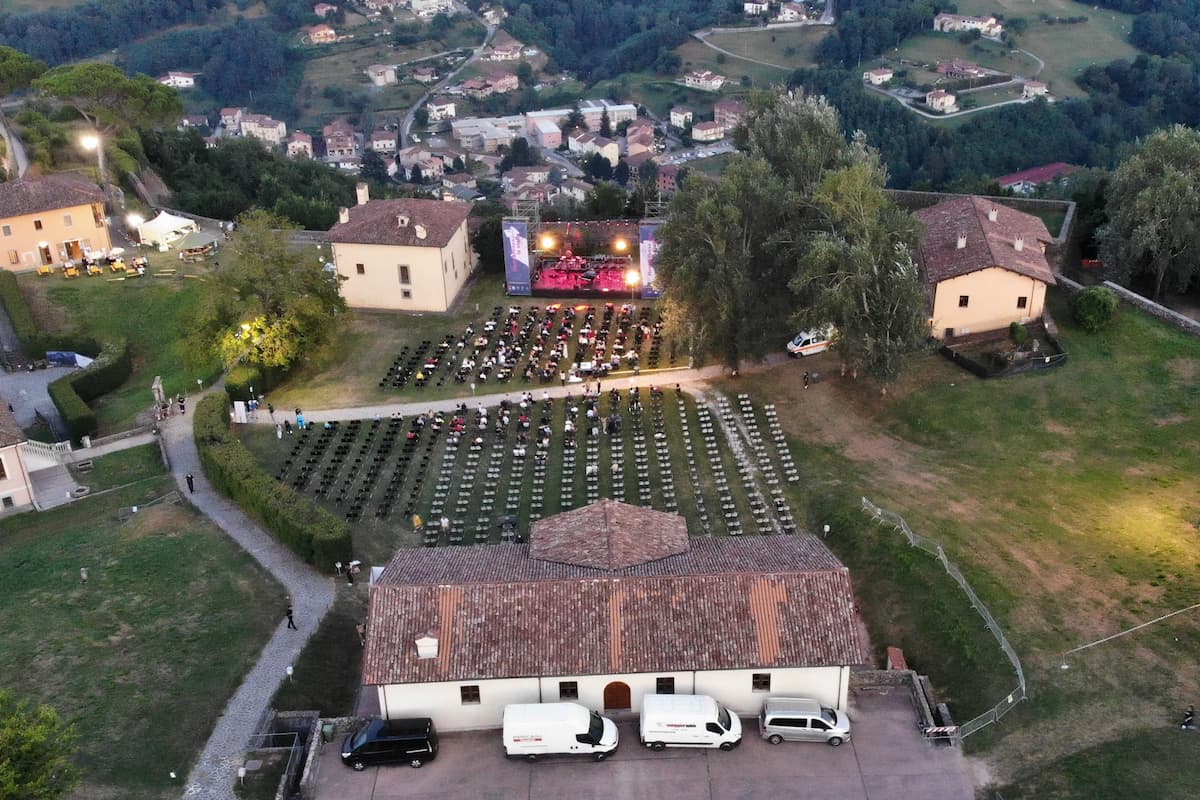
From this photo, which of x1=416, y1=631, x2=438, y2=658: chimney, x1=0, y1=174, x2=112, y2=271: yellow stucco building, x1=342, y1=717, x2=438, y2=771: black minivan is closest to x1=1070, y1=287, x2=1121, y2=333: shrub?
x1=416, y1=631, x2=438, y2=658: chimney

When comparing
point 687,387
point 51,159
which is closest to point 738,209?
point 687,387

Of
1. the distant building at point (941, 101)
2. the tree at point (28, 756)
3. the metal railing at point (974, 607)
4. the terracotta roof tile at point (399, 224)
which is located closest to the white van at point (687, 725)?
the metal railing at point (974, 607)

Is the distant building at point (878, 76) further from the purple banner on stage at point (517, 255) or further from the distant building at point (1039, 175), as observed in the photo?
the purple banner on stage at point (517, 255)

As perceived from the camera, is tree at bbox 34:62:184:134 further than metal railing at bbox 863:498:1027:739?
Yes

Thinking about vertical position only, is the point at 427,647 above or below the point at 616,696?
above

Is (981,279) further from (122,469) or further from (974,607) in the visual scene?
(122,469)

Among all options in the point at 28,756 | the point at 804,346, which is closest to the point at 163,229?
the point at 804,346

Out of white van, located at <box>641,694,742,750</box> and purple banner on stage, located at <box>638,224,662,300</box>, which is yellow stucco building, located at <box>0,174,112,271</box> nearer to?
purple banner on stage, located at <box>638,224,662,300</box>
